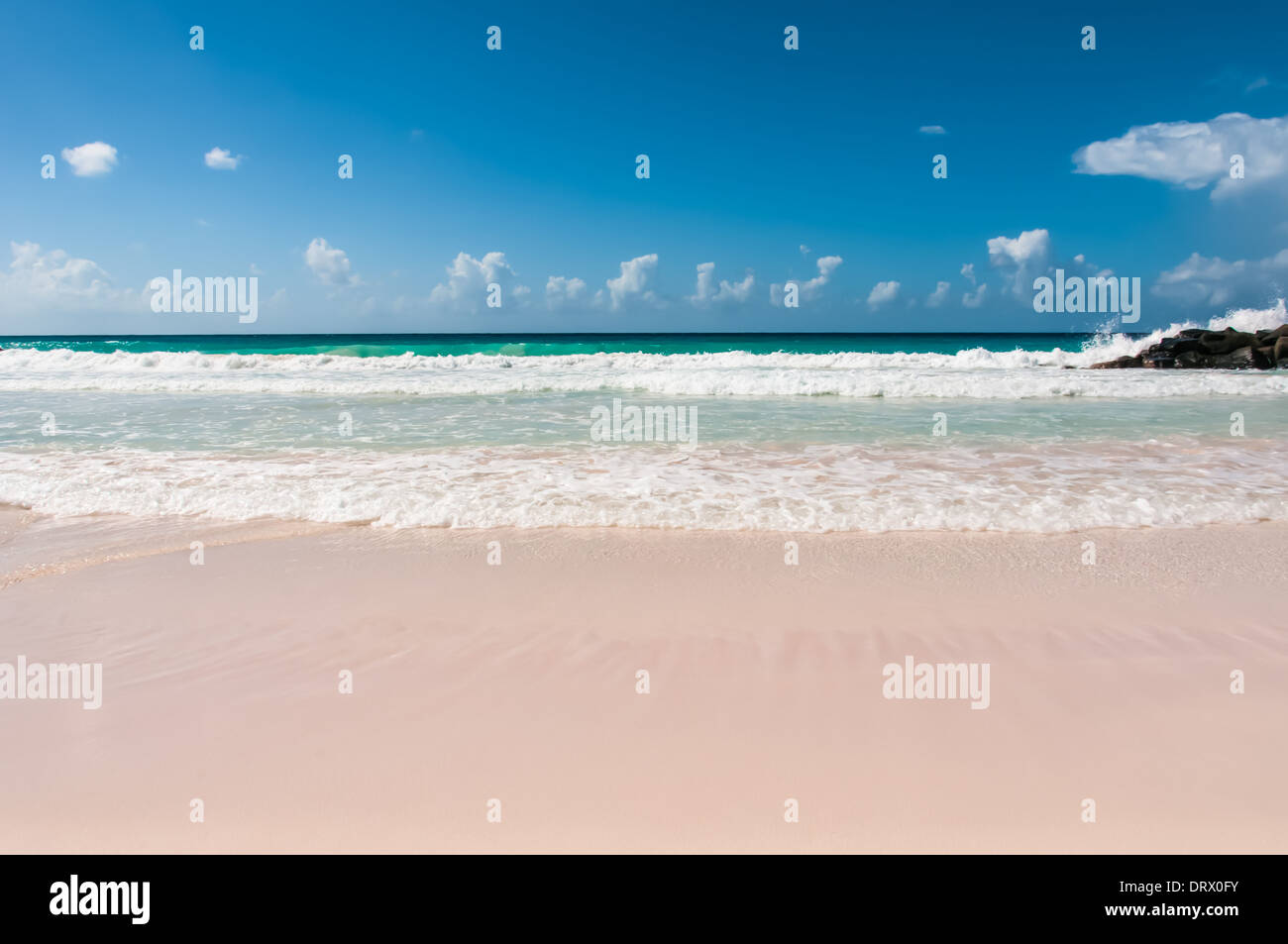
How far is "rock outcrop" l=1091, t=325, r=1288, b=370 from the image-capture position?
74.6ft

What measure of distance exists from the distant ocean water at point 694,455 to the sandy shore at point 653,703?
Answer: 0.99 m

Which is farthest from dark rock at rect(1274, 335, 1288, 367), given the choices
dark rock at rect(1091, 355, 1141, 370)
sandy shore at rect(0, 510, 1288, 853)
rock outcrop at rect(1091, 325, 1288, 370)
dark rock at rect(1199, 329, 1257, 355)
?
sandy shore at rect(0, 510, 1288, 853)

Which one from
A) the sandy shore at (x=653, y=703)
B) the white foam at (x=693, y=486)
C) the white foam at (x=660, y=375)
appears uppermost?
the white foam at (x=660, y=375)

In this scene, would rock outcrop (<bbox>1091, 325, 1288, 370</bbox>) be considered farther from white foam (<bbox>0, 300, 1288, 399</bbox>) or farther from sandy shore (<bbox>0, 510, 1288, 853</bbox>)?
sandy shore (<bbox>0, 510, 1288, 853</bbox>)

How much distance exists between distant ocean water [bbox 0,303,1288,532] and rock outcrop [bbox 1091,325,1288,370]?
19.7ft

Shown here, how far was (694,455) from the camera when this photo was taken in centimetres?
847

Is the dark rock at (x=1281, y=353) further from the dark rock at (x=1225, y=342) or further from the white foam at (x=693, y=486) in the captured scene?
the white foam at (x=693, y=486)

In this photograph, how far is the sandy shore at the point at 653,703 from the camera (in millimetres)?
2361

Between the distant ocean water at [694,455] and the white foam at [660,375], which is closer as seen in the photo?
the distant ocean water at [694,455]

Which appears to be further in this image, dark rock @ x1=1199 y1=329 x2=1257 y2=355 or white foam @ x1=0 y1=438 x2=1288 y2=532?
dark rock @ x1=1199 y1=329 x2=1257 y2=355

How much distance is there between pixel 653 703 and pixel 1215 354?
28077 mm

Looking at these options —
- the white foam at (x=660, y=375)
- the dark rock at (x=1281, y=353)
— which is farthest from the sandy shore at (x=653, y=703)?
the dark rock at (x=1281, y=353)

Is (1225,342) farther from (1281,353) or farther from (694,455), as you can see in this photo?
(694,455)

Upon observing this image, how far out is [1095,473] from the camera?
24.0ft
